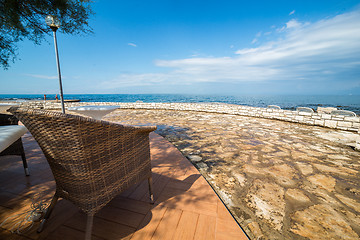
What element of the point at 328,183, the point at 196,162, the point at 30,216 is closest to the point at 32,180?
the point at 30,216

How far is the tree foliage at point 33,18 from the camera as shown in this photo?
3361 mm

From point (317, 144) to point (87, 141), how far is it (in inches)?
176

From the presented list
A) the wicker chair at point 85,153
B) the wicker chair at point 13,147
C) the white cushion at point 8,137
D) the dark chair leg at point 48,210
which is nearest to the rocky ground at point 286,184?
the wicker chair at point 85,153

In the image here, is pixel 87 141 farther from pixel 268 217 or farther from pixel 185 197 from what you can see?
pixel 268 217

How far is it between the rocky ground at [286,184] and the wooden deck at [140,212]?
207mm

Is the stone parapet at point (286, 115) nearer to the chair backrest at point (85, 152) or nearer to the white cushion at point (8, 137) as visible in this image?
the chair backrest at point (85, 152)

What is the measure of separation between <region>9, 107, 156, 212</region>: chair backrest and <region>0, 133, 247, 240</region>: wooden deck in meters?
0.35

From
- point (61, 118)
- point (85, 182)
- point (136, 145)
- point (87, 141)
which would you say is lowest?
point (85, 182)

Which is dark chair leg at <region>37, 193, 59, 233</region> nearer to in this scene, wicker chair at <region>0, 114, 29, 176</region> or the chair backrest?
the chair backrest

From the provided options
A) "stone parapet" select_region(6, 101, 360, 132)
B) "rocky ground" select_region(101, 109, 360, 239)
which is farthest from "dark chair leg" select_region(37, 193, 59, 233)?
"stone parapet" select_region(6, 101, 360, 132)

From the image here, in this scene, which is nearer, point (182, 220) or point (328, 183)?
point (182, 220)

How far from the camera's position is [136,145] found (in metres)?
1.22

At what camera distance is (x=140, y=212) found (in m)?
1.34

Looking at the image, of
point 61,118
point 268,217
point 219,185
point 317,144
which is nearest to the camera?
point 61,118
